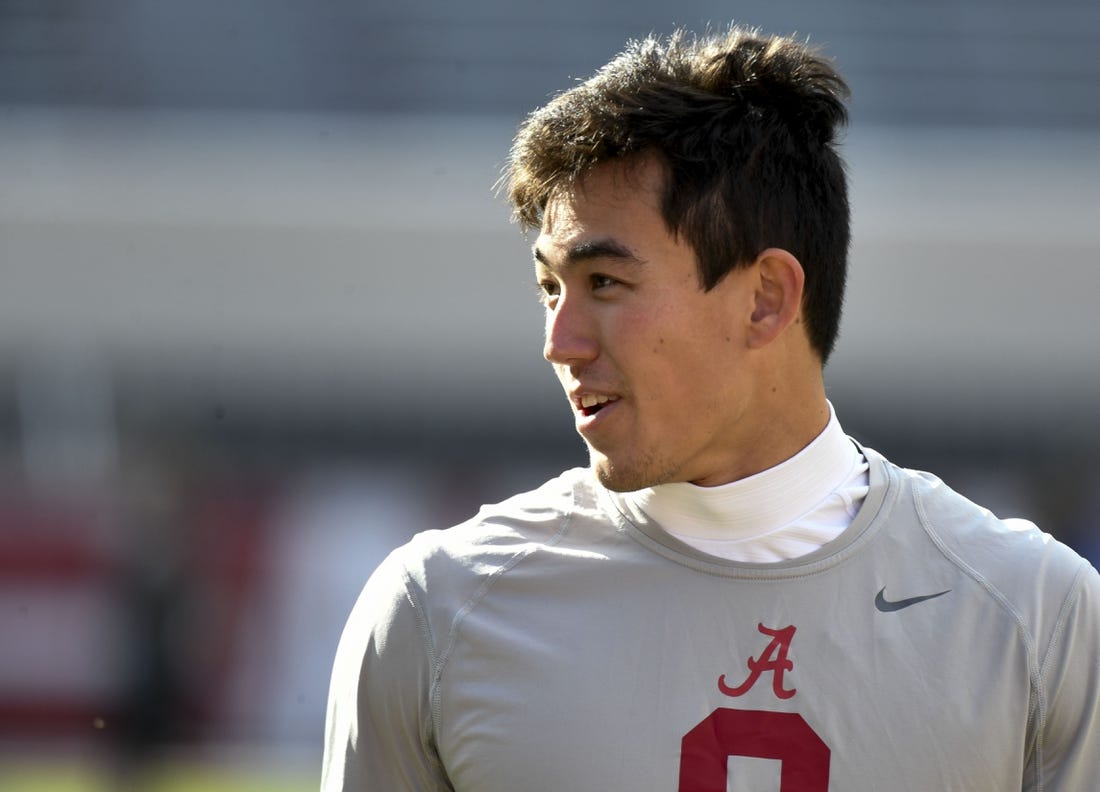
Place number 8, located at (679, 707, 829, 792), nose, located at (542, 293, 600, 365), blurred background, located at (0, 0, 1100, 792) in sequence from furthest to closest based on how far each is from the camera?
blurred background, located at (0, 0, 1100, 792), nose, located at (542, 293, 600, 365), number 8, located at (679, 707, 829, 792)

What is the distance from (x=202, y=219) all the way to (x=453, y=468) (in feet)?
6.52

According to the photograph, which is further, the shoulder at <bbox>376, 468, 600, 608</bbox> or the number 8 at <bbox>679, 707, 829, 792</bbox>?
the shoulder at <bbox>376, 468, 600, 608</bbox>

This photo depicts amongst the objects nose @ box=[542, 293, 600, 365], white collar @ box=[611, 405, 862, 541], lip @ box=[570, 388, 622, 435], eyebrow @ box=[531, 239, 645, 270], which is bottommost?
white collar @ box=[611, 405, 862, 541]

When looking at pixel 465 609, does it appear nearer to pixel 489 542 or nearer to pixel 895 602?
pixel 489 542

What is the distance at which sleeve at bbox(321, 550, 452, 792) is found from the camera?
60.7 inches

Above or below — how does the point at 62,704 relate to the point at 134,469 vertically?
below

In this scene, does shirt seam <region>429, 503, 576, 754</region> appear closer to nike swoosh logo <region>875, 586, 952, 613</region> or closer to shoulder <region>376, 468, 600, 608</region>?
shoulder <region>376, 468, 600, 608</region>

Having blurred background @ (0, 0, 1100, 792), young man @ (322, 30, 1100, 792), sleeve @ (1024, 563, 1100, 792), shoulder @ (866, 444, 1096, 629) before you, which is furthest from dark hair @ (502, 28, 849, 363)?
blurred background @ (0, 0, 1100, 792)

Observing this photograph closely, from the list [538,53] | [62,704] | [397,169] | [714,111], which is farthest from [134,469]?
[714,111]

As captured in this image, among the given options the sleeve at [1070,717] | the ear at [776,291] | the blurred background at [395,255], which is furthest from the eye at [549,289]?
the blurred background at [395,255]

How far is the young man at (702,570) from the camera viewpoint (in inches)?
58.5

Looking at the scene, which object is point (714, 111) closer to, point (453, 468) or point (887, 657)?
point (887, 657)

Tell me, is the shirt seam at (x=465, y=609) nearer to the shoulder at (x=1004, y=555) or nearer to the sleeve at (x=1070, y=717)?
the shoulder at (x=1004, y=555)

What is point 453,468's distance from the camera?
7199 mm
